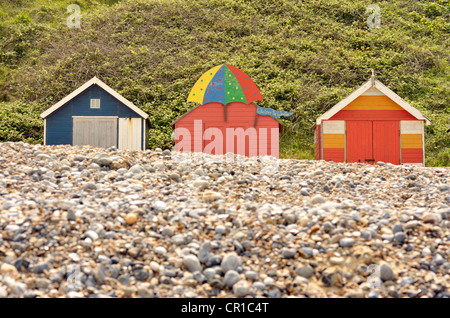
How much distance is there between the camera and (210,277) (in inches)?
160

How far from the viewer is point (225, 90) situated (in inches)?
545

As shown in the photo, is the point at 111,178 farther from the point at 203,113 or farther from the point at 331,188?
the point at 203,113

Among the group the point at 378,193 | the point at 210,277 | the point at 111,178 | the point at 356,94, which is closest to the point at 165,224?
the point at 210,277

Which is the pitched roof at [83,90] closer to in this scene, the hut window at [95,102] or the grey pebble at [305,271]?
the hut window at [95,102]

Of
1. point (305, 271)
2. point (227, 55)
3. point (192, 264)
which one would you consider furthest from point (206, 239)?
point (227, 55)

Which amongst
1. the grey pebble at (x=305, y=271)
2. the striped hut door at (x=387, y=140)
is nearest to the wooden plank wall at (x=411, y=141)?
the striped hut door at (x=387, y=140)

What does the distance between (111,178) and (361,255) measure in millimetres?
3919

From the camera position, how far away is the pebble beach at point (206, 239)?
396cm

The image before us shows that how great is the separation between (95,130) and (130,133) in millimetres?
1214

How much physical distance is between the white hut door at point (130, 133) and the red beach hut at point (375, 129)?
6314mm

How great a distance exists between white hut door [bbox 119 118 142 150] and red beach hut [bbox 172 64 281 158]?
133cm

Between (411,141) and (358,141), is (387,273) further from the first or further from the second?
(411,141)

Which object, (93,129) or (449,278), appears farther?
(93,129)

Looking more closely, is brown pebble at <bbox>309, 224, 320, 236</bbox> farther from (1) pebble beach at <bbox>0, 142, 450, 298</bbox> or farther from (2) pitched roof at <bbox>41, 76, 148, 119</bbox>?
(2) pitched roof at <bbox>41, 76, 148, 119</bbox>
